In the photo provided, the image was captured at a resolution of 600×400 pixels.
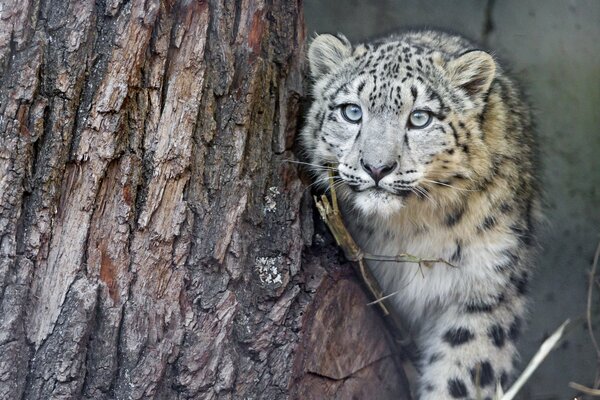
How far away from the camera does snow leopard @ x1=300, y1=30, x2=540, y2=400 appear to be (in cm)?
453

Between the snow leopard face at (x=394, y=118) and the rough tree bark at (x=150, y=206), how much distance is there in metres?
0.35

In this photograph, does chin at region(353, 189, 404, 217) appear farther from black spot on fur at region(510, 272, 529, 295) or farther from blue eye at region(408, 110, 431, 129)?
black spot on fur at region(510, 272, 529, 295)

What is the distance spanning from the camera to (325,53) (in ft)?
16.1

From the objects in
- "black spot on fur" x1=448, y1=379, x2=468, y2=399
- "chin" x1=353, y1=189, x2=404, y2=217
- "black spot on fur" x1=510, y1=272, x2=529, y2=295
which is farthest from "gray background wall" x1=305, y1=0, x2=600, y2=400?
"chin" x1=353, y1=189, x2=404, y2=217

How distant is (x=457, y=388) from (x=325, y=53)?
2.02m

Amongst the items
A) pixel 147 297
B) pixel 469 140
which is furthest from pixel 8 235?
pixel 469 140

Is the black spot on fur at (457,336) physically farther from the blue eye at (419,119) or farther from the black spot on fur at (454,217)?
the blue eye at (419,119)

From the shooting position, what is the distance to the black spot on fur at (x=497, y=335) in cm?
487

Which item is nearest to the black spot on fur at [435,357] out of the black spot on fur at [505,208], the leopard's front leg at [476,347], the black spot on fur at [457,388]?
the leopard's front leg at [476,347]

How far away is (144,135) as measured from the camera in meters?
3.87

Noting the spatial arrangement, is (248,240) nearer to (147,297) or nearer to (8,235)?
(147,297)

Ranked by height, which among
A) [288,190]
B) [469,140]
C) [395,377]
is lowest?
[395,377]

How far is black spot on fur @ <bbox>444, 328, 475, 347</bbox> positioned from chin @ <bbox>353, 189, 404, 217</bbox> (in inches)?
35.2

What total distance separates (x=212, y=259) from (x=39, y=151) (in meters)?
0.92
